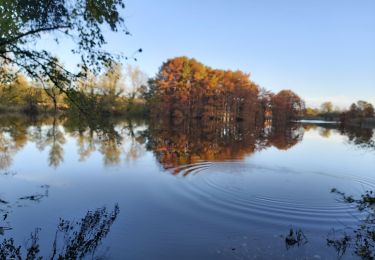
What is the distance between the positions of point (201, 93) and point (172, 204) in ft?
204

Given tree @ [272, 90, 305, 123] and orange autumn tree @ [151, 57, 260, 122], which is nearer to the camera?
orange autumn tree @ [151, 57, 260, 122]

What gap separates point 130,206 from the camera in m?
8.82

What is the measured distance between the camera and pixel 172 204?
9188 millimetres

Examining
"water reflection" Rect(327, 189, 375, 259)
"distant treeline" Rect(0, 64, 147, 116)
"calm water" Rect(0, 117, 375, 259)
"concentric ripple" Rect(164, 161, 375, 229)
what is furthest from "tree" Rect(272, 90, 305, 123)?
"distant treeline" Rect(0, 64, 147, 116)

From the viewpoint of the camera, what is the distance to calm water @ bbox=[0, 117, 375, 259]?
6.21m

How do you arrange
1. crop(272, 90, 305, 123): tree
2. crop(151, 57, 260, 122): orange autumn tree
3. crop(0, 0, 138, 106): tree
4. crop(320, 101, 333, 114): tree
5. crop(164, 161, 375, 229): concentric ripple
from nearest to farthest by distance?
crop(0, 0, 138, 106): tree < crop(164, 161, 375, 229): concentric ripple < crop(151, 57, 260, 122): orange autumn tree < crop(272, 90, 305, 123): tree < crop(320, 101, 333, 114): tree

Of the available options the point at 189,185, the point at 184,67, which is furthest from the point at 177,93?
the point at 189,185

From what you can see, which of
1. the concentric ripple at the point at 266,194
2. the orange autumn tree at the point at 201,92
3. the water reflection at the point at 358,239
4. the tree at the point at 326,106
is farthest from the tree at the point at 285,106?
the water reflection at the point at 358,239

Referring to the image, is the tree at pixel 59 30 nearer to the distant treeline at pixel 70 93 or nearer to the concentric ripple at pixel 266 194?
the distant treeline at pixel 70 93

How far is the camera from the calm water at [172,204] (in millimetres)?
6207

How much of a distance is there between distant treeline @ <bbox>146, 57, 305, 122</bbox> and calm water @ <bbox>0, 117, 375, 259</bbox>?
5169cm

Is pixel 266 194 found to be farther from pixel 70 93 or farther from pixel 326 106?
pixel 326 106

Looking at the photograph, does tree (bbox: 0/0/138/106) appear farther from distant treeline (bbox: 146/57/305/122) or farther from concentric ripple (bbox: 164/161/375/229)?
distant treeline (bbox: 146/57/305/122)

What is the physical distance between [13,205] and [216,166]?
29.9 ft
